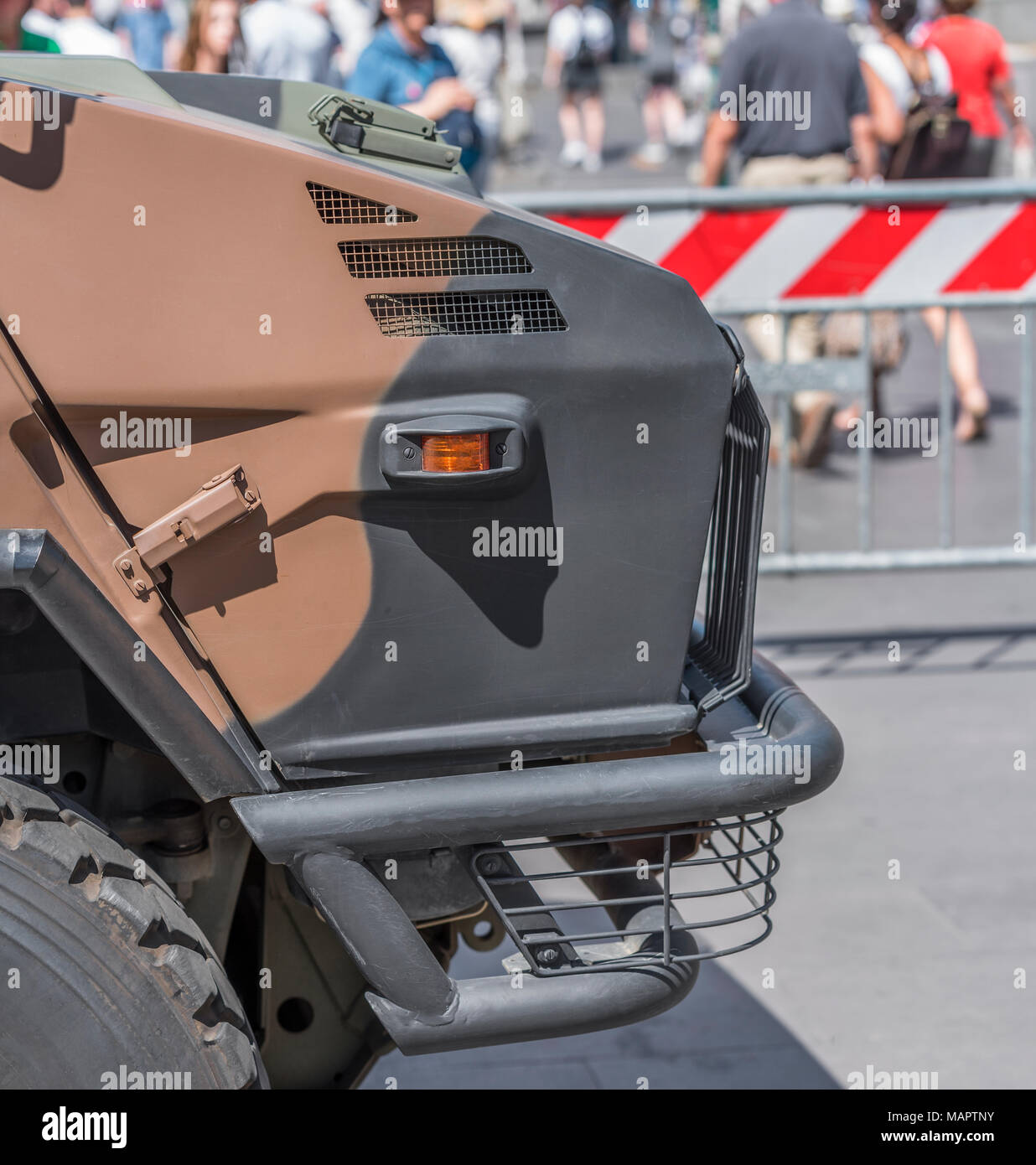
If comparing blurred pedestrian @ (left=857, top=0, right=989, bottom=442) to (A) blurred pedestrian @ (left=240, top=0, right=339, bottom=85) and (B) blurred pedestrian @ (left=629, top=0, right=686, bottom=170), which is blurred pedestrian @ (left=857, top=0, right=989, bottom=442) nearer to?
(A) blurred pedestrian @ (left=240, top=0, right=339, bottom=85)

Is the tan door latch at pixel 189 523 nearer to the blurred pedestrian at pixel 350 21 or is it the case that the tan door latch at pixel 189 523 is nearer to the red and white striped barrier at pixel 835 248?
the red and white striped barrier at pixel 835 248

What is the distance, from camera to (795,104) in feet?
25.8

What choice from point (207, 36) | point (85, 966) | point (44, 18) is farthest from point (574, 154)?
point (85, 966)

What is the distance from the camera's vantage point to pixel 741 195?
5590 millimetres

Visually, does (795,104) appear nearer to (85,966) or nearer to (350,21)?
(85,966)

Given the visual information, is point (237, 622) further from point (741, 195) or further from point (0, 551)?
point (741, 195)

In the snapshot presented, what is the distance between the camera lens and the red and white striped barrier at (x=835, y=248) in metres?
5.64

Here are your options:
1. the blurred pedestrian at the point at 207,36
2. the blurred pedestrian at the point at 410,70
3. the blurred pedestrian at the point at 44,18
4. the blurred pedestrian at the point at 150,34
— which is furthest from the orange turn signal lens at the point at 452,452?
the blurred pedestrian at the point at 150,34

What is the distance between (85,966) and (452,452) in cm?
87

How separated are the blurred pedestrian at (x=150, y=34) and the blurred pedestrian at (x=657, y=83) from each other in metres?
7.01

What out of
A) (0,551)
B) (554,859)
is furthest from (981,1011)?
(0,551)
